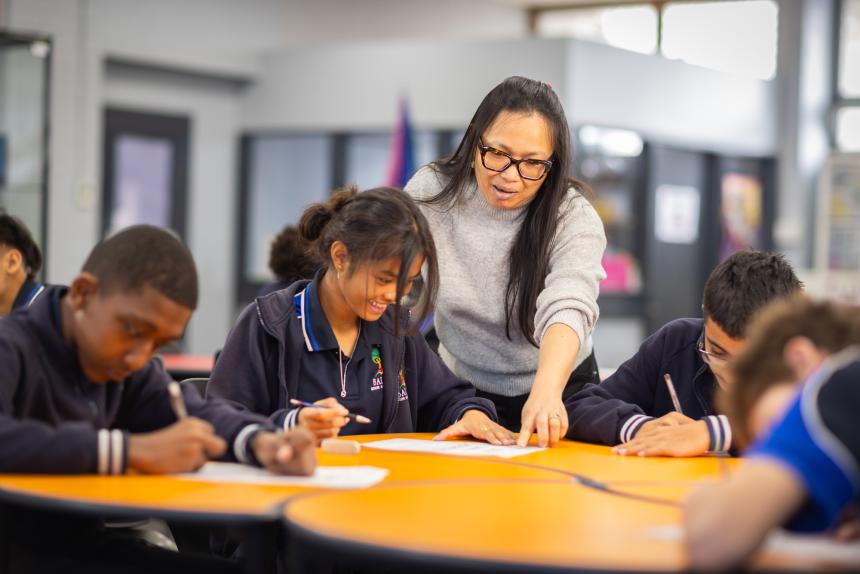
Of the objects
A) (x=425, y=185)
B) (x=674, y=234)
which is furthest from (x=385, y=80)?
(x=425, y=185)

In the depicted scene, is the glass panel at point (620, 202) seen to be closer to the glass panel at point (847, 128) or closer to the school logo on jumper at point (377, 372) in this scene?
the glass panel at point (847, 128)

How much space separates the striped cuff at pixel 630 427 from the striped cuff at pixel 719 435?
158mm

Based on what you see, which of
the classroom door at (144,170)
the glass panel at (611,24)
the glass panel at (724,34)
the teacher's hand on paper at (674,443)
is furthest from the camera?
the glass panel at (611,24)

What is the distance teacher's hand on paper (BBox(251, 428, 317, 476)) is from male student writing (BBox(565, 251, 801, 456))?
75cm

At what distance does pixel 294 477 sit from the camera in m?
1.77

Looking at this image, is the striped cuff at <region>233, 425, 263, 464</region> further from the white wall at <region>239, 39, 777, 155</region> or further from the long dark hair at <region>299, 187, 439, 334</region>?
the white wall at <region>239, 39, 777, 155</region>

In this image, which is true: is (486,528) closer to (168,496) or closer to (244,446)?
(168,496)

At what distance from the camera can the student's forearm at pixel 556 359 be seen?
238cm

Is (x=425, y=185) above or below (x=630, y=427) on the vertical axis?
above

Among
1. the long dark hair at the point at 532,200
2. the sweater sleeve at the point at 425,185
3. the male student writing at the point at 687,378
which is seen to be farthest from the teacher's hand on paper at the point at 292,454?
the sweater sleeve at the point at 425,185

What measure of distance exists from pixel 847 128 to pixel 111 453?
1089cm

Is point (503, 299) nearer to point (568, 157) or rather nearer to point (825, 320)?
point (568, 157)

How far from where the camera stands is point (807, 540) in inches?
49.2

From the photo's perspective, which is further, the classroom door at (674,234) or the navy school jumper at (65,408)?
the classroom door at (674,234)
